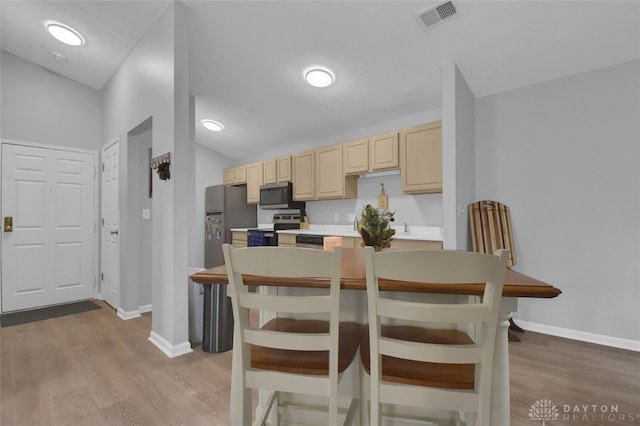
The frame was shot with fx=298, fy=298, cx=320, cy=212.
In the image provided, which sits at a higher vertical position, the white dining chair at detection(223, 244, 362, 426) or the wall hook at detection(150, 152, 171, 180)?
the wall hook at detection(150, 152, 171, 180)

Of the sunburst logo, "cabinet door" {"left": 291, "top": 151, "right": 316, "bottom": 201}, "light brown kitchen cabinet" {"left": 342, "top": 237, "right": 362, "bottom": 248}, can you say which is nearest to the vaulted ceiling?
"cabinet door" {"left": 291, "top": 151, "right": 316, "bottom": 201}

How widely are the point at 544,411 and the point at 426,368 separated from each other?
52.7 inches

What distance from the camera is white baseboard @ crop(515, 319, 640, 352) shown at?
253 centimetres

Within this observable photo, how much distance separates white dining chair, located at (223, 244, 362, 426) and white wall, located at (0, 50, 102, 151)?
447cm

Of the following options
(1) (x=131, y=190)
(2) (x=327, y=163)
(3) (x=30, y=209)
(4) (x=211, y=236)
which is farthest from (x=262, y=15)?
(4) (x=211, y=236)

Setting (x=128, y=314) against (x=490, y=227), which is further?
(x=128, y=314)

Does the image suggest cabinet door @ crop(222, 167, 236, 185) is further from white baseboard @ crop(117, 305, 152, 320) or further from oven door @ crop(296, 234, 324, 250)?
white baseboard @ crop(117, 305, 152, 320)

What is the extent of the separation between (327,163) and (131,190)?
2488 millimetres

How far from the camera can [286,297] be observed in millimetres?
975

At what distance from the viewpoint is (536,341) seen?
2.72 m

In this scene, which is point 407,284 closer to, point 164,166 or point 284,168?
point 164,166

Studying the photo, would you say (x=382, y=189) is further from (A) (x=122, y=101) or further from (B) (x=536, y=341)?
(A) (x=122, y=101)

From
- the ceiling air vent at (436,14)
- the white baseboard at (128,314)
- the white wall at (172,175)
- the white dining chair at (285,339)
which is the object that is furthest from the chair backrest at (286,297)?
the white baseboard at (128,314)

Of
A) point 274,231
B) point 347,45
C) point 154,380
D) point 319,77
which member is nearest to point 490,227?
point 347,45
